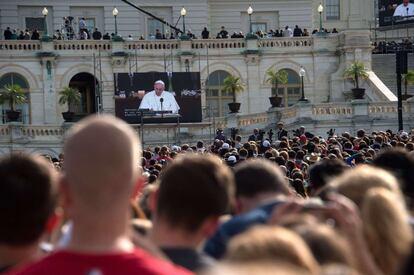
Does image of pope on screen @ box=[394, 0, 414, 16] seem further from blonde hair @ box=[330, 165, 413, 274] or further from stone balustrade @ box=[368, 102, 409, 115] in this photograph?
blonde hair @ box=[330, 165, 413, 274]

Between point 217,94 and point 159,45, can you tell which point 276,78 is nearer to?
point 217,94

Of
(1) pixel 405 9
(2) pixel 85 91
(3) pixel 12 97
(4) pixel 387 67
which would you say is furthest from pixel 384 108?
(1) pixel 405 9

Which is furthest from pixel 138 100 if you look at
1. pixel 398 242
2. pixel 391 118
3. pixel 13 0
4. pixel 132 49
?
pixel 398 242

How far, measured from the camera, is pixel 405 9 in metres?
69.9

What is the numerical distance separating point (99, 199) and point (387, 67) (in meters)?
57.1

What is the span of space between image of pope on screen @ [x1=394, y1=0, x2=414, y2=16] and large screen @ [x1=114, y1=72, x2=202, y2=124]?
1986 centimetres

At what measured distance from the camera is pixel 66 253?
5.73m

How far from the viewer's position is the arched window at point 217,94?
6050cm

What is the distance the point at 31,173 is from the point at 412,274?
2.26 metres

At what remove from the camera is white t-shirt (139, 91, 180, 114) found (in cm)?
5284

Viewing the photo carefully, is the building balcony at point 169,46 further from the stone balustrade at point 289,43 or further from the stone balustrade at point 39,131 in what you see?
the stone balustrade at point 39,131

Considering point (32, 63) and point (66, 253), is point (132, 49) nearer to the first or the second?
point (32, 63)

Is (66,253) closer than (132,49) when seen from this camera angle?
Yes

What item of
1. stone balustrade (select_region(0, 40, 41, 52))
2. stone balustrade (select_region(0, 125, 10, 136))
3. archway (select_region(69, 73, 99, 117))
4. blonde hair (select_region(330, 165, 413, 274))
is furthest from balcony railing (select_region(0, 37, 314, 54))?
blonde hair (select_region(330, 165, 413, 274))
